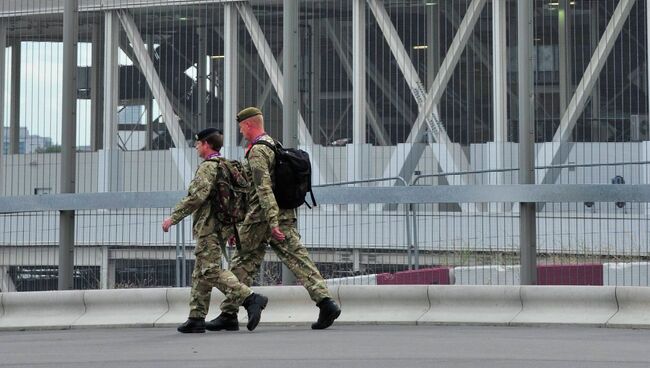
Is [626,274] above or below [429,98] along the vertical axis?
below

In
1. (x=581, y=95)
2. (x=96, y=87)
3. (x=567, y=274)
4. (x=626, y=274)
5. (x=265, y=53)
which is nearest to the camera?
(x=567, y=274)

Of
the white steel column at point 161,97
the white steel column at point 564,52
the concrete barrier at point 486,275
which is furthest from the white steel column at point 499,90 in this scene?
the concrete barrier at point 486,275

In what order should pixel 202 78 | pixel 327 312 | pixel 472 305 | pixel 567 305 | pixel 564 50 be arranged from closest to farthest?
pixel 327 312
pixel 567 305
pixel 472 305
pixel 202 78
pixel 564 50

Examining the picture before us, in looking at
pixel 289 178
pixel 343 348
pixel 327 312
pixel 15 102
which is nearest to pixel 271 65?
pixel 15 102

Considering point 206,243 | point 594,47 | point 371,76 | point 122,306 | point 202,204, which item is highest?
point 594,47

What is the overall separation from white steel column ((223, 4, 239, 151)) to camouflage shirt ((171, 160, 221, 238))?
263 inches

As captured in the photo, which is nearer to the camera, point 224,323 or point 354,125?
point 224,323

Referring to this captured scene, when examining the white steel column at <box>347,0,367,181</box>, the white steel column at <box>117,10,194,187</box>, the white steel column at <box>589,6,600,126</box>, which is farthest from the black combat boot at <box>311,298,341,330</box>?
the white steel column at <box>589,6,600,126</box>

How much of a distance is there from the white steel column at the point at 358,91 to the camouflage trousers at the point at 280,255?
37.8 ft

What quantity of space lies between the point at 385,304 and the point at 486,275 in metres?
2.47

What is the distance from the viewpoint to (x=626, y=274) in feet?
48.5

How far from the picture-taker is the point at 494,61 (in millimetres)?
24938

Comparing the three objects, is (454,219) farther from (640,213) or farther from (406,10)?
(406,10)

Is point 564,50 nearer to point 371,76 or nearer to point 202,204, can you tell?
point 371,76
